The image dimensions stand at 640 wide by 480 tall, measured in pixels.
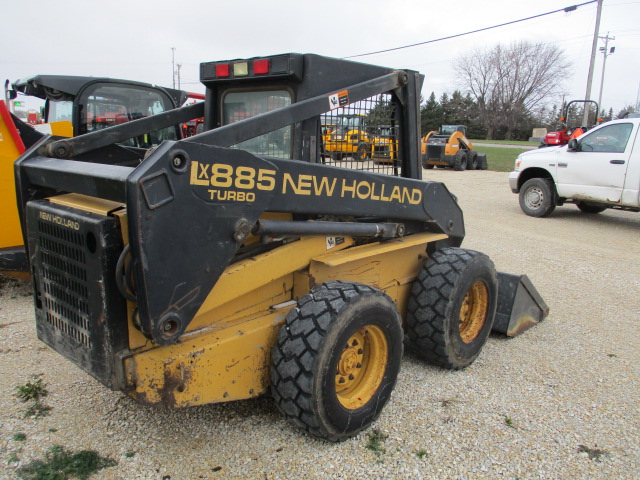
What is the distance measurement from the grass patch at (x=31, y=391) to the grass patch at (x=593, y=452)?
3108 millimetres

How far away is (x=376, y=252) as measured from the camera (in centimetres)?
309

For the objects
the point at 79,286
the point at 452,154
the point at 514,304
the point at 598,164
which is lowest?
the point at 514,304

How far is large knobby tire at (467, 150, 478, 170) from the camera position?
19663 mm

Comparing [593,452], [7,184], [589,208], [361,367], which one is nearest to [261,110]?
[361,367]

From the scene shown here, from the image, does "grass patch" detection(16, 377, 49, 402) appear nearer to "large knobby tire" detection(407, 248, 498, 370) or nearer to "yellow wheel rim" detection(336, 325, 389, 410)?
"yellow wheel rim" detection(336, 325, 389, 410)

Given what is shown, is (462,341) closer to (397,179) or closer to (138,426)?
(397,179)

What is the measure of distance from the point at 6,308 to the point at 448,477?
4078 mm

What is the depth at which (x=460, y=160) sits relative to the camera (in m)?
19.2

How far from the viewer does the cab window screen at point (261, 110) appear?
115 inches

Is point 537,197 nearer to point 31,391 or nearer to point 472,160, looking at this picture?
point 31,391

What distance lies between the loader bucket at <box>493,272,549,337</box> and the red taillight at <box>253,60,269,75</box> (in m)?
2.62

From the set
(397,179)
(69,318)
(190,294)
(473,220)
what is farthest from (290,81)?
(473,220)

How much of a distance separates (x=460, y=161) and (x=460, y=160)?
1.8 inches

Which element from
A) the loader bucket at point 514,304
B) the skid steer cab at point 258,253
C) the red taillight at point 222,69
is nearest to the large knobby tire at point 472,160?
the loader bucket at point 514,304
